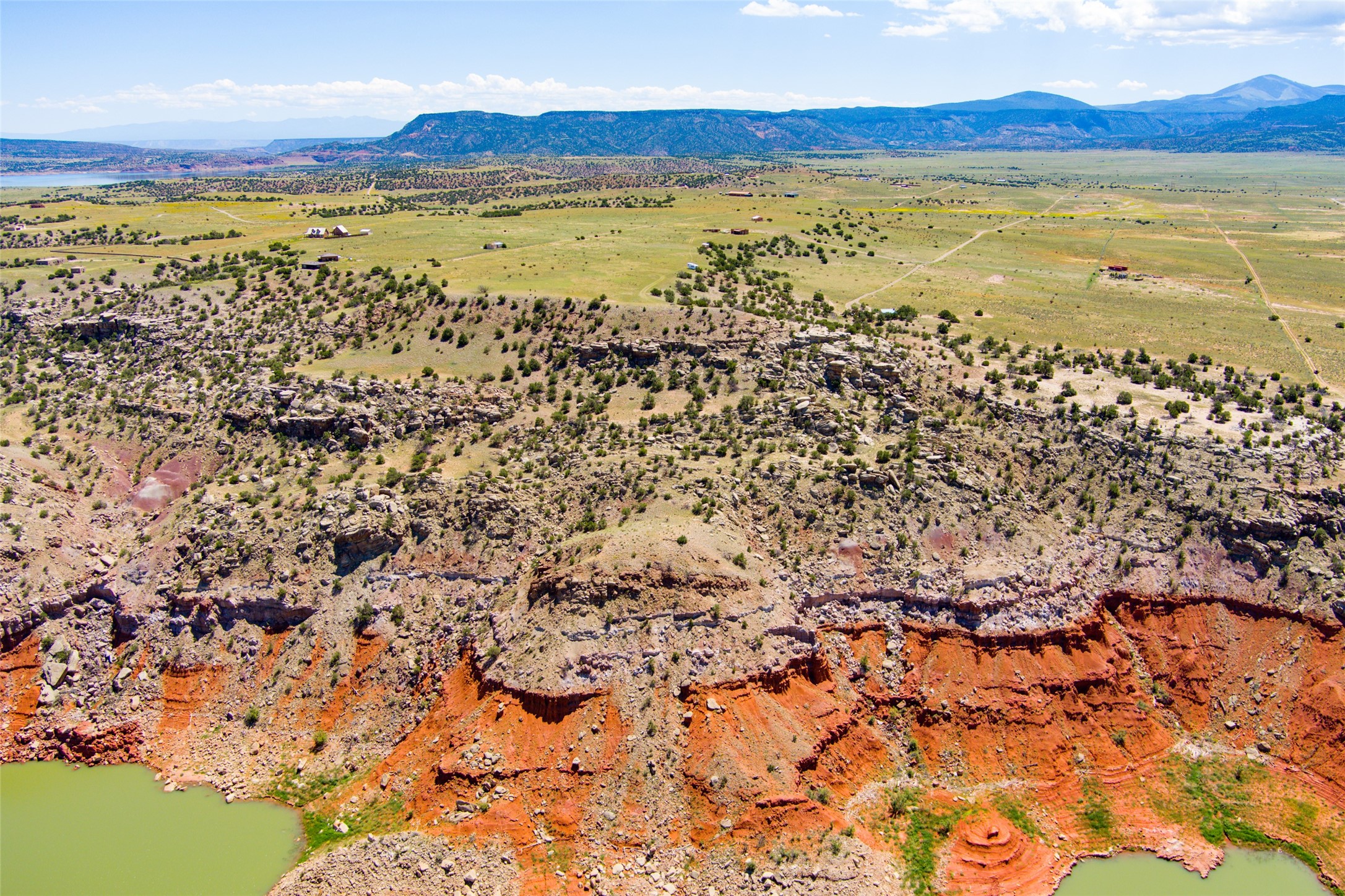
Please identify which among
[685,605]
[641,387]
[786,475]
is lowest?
[685,605]

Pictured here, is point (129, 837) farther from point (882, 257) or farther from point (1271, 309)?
point (1271, 309)

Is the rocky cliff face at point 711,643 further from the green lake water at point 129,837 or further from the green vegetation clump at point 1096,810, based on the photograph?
the green lake water at point 129,837

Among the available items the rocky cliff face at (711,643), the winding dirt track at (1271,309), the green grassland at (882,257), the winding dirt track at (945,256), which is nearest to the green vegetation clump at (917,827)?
the rocky cliff face at (711,643)

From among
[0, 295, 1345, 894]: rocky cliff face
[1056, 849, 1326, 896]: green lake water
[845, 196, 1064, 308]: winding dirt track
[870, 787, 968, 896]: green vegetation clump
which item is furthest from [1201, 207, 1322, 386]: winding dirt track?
[870, 787, 968, 896]: green vegetation clump

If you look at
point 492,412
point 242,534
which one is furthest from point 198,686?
point 492,412

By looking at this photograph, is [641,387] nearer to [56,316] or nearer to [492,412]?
[492,412]
